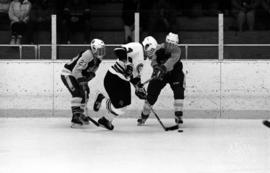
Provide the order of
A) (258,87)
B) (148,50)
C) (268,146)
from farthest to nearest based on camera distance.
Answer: (258,87)
(148,50)
(268,146)

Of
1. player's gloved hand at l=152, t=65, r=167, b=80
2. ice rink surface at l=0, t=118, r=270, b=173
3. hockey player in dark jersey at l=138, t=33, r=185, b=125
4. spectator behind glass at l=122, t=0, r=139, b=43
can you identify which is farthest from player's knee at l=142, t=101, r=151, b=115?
spectator behind glass at l=122, t=0, r=139, b=43

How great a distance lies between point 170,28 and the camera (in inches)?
376

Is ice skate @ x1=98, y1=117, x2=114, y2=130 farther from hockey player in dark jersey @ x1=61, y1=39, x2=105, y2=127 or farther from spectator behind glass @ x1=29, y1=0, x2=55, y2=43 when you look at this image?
spectator behind glass @ x1=29, y1=0, x2=55, y2=43

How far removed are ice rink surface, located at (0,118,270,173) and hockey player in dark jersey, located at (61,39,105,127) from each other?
0.29m

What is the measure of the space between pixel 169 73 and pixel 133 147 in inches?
76.2

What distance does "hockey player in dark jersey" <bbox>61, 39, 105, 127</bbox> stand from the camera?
26.9 feet

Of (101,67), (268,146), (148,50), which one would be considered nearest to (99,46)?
(148,50)

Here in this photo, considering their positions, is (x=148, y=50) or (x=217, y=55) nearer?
(x=148, y=50)

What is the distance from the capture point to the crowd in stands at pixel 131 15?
9523mm

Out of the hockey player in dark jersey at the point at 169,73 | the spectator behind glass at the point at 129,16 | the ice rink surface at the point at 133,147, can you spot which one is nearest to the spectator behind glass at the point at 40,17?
the spectator behind glass at the point at 129,16

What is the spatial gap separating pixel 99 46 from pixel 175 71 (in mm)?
973

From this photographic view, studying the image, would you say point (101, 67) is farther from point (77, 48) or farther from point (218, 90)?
point (218, 90)

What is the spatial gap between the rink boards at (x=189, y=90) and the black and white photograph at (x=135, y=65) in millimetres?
13

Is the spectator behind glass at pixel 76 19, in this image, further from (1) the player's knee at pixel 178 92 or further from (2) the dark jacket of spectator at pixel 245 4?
(2) the dark jacket of spectator at pixel 245 4
